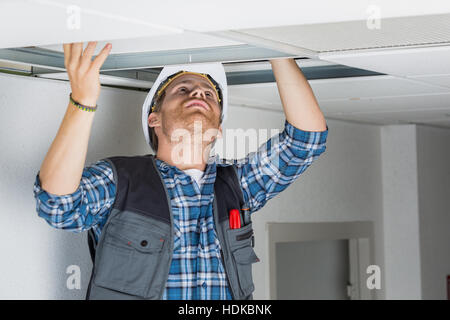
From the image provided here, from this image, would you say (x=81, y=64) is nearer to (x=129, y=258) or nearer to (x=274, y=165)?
(x=129, y=258)

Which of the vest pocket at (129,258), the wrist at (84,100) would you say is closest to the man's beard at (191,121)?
the vest pocket at (129,258)

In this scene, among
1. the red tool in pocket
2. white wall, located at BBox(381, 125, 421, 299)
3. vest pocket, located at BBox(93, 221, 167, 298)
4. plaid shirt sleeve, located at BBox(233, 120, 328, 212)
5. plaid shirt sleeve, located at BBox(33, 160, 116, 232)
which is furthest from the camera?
white wall, located at BBox(381, 125, 421, 299)

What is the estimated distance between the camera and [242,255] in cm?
139

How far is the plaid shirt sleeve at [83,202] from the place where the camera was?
118cm

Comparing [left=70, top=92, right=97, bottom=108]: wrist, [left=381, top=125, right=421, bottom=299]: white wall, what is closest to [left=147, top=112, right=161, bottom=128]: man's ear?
[left=70, top=92, right=97, bottom=108]: wrist

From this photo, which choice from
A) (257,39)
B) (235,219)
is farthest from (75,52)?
(235,219)

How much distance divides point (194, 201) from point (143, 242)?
0.15 m

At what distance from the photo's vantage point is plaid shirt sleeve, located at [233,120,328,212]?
150 centimetres

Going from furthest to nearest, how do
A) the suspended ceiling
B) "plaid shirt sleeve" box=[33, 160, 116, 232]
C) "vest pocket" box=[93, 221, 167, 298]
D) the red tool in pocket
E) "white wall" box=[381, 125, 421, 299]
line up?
"white wall" box=[381, 125, 421, 299] < the red tool in pocket < "vest pocket" box=[93, 221, 167, 298] < "plaid shirt sleeve" box=[33, 160, 116, 232] < the suspended ceiling

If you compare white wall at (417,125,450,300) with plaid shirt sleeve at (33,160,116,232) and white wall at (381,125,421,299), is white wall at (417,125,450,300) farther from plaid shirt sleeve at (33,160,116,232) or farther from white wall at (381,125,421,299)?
plaid shirt sleeve at (33,160,116,232)

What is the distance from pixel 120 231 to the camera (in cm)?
131

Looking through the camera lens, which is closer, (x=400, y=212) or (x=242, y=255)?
(x=242, y=255)

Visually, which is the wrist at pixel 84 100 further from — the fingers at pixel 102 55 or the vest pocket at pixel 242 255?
the vest pocket at pixel 242 255

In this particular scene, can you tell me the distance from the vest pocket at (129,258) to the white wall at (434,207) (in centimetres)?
146
